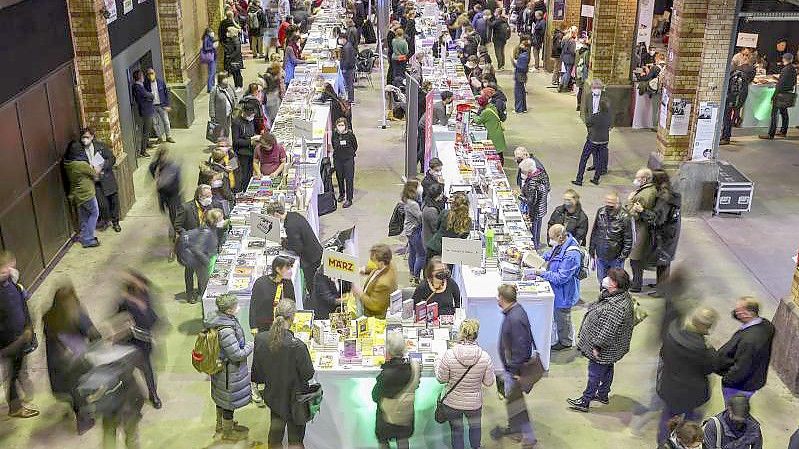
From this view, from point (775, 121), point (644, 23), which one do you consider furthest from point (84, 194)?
point (775, 121)

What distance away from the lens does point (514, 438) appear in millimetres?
8586

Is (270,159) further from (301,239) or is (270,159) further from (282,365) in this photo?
(282,365)

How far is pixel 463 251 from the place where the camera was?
9.11 metres

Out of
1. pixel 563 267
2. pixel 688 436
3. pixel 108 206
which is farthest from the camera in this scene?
pixel 108 206

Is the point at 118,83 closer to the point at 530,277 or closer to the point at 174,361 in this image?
the point at 174,361

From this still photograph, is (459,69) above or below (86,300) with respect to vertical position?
above

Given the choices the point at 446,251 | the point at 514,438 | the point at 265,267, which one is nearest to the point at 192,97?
the point at 265,267

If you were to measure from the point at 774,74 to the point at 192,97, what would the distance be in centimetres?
1300

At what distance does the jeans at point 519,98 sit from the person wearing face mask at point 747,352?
41.3 feet

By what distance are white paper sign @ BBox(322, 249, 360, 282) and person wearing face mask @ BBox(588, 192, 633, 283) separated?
3.52 metres

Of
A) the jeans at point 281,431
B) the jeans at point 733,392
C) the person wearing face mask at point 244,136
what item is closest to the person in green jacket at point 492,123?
the person wearing face mask at point 244,136

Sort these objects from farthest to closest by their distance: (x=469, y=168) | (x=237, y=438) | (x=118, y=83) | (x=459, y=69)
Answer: (x=459, y=69) < (x=118, y=83) < (x=469, y=168) < (x=237, y=438)

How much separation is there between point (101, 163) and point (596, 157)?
831 cm

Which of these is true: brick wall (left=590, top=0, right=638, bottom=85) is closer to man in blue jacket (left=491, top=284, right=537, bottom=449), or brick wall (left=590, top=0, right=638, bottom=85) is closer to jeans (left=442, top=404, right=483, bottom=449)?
man in blue jacket (left=491, top=284, right=537, bottom=449)
